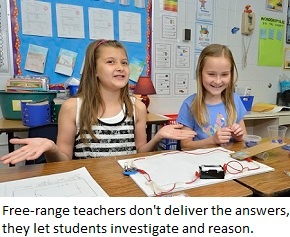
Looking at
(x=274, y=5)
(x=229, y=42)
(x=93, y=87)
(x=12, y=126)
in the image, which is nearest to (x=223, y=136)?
(x=93, y=87)

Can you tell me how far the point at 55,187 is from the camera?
0.62 meters

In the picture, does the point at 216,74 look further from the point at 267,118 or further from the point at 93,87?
the point at 267,118

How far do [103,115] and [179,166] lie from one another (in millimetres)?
510

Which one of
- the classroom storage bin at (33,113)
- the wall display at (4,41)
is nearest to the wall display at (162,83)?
the classroom storage bin at (33,113)

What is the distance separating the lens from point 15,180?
0.65m

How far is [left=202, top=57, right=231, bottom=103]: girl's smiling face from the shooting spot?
4.12 ft

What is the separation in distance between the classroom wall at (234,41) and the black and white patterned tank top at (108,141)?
1.32 meters

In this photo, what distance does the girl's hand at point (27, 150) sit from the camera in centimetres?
69

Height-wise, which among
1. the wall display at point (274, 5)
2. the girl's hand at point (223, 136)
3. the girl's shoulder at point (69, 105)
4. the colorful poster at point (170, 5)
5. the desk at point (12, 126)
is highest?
the wall display at point (274, 5)

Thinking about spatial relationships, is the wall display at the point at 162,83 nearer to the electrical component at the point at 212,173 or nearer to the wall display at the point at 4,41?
the wall display at the point at 4,41

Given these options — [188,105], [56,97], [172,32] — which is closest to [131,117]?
[188,105]

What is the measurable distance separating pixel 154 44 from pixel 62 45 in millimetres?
834
